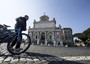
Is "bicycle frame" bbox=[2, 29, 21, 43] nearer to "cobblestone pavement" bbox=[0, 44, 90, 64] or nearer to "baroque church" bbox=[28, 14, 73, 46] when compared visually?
"cobblestone pavement" bbox=[0, 44, 90, 64]

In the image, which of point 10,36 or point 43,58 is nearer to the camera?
point 43,58

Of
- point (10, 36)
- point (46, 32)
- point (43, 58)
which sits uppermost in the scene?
point (46, 32)

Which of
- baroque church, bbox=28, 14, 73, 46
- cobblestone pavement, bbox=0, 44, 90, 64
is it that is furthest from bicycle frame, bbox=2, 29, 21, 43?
baroque church, bbox=28, 14, 73, 46

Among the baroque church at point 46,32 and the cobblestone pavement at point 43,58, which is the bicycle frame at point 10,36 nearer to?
the cobblestone pavement at point 43,58

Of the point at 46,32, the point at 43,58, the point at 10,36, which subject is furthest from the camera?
the point at 46,32

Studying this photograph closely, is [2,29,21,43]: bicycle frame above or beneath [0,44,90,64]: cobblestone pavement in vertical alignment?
above

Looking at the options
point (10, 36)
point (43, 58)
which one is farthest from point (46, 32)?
point (43, 58)

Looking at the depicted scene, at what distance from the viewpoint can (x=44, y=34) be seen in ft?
252

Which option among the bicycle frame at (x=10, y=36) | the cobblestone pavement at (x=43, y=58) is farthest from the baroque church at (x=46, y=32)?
the bicycle frame at (x=10, y=36)

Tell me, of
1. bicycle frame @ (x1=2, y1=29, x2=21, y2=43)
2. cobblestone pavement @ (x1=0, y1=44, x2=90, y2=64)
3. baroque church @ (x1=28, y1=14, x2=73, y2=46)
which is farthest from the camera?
baroque church @ (x1=28, y1=14, x2=73, y2=46)

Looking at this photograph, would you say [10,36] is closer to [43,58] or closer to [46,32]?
[43,58]

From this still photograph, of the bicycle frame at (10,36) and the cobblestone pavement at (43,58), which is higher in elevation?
the bicycle frame at (10,36)

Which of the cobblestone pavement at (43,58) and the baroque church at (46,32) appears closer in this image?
the cobblestone pavement at (43,58)

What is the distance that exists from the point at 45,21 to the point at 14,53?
72.2m
